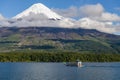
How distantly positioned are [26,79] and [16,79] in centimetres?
352

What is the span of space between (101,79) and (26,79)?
23.3 metres

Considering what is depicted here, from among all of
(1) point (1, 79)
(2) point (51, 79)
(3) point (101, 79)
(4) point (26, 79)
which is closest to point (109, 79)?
(3) point (101, 79)

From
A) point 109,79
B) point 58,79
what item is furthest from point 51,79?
point 109,79

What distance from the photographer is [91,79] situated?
106 m

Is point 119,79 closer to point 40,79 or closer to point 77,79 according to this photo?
point 77,79

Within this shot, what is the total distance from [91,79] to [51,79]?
41.0 ft

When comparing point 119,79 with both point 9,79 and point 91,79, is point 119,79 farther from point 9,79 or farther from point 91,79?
point 9,79

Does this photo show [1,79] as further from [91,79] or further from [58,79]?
[91,79]

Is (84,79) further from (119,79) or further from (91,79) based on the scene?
(119,79)

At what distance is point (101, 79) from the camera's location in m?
106

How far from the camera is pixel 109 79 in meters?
107

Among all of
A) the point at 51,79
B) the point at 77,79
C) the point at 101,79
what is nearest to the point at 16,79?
the point at 51,79

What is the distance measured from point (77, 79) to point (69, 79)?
278 centimetres

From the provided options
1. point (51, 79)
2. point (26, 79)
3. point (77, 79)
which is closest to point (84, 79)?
point (77, 79)
